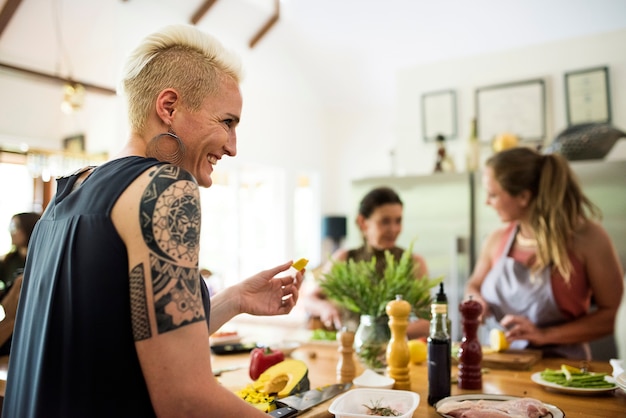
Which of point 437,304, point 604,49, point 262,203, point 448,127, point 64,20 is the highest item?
point 64,20

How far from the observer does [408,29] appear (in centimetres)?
575

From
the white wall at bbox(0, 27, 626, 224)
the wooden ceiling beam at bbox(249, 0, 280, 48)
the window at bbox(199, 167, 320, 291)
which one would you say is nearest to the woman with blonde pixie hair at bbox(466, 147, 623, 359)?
the white wall at bbox(0, 27, 626, 224)

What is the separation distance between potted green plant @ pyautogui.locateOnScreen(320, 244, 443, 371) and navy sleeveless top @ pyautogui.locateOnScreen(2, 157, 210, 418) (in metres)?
0.95

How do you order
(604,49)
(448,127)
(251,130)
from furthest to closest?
(251,130), (448,127), (604,49)

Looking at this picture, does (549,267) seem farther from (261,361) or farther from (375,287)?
(261,361)

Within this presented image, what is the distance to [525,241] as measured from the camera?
256 cm

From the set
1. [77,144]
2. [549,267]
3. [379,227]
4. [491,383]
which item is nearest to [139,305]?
[491,383]

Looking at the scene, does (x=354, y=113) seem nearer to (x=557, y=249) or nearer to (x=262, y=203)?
(x=262, y=203)

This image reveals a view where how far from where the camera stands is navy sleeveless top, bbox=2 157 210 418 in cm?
90

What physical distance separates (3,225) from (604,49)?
18.7 ft

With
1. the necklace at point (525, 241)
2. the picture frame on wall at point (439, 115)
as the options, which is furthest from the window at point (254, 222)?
the necklace at point (525, 241)

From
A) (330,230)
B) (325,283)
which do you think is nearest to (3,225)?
(330,230)

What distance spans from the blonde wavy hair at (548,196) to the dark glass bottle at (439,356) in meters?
1.04

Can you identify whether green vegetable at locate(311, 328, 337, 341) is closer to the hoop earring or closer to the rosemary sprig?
the rosemary sprig
